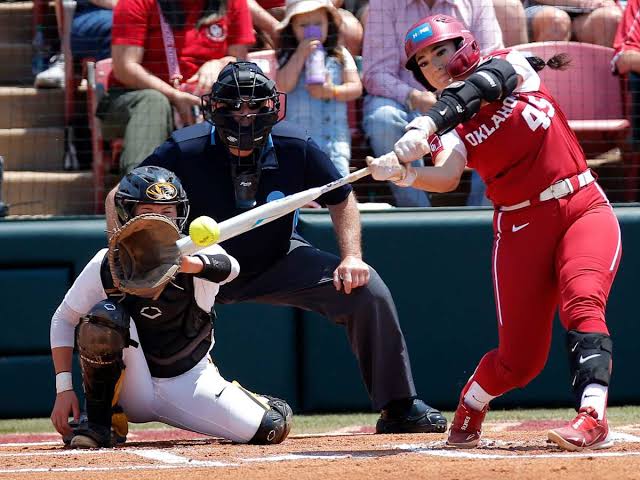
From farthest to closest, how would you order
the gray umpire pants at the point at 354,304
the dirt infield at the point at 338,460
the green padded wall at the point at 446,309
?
the green padded wall at the point at 446,309 < the gray umpire pants at the point at 354,304 < the dirt infield at the point at 338,460

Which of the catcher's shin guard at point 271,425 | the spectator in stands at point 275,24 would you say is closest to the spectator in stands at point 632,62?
the spectator in stands at point 275,24

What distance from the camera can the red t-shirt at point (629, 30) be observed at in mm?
7316

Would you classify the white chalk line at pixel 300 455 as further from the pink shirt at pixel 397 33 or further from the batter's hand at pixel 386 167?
the pink shirt at pixel 397 33

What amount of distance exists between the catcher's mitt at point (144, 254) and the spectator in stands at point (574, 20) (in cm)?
376

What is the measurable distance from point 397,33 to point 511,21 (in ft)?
2.44

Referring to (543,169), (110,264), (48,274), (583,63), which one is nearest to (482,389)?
(543,169)

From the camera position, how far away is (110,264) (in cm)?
443

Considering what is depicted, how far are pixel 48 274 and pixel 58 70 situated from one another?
1696 millimetres

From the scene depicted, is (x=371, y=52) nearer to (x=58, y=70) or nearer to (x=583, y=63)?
(x=583, y=63)

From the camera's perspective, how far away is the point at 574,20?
7.65 m

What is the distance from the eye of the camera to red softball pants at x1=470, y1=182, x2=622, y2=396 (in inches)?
171

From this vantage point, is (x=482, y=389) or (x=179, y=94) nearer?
(x=482, y=389)

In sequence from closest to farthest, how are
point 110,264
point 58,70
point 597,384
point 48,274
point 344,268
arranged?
1. point 597,384
2. point 110,264
3. point 344,268
4. point 48,274
5. point 58,70

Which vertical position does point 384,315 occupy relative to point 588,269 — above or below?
below
